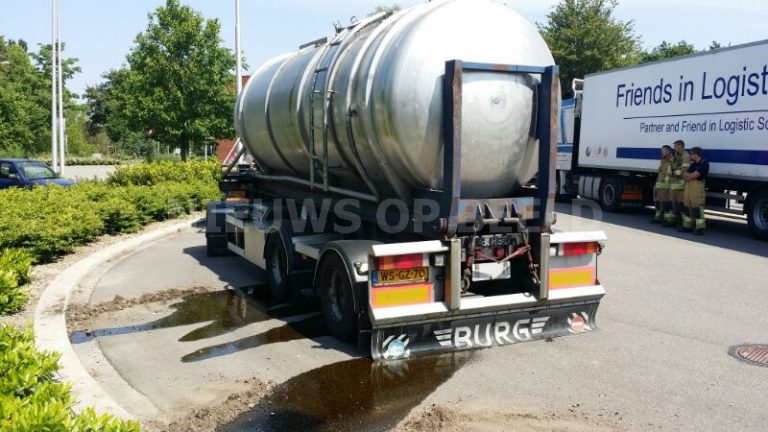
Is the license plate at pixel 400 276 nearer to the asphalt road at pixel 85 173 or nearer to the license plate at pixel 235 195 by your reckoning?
the license plate at pixel 235 195

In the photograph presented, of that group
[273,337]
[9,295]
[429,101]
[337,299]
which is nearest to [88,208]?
[9,295]

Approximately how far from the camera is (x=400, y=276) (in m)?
5.66

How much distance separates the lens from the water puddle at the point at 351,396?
4.53m

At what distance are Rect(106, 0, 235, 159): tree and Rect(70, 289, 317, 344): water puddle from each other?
19.0 metres

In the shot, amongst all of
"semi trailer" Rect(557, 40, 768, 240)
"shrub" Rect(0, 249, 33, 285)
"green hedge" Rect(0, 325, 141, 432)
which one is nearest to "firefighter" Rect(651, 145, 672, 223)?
"semi trailer" Rect(557, 40, 768, 240)

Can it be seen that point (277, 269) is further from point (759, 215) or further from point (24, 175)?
point (24, 175)

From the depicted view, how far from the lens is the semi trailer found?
42.2 feet

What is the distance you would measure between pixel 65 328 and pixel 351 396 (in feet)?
11.0

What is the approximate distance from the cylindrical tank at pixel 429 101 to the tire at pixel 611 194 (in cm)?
1204

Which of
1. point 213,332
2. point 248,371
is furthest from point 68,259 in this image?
point 248,371

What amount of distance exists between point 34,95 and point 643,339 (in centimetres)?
4252

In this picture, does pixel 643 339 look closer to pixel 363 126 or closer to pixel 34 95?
pixel 363 126

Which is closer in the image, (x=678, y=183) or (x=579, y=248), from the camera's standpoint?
(x=579, y=248)

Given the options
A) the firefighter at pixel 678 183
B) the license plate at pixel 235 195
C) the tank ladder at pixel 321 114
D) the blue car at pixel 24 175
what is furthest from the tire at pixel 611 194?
the blue car at pixel 24 175
